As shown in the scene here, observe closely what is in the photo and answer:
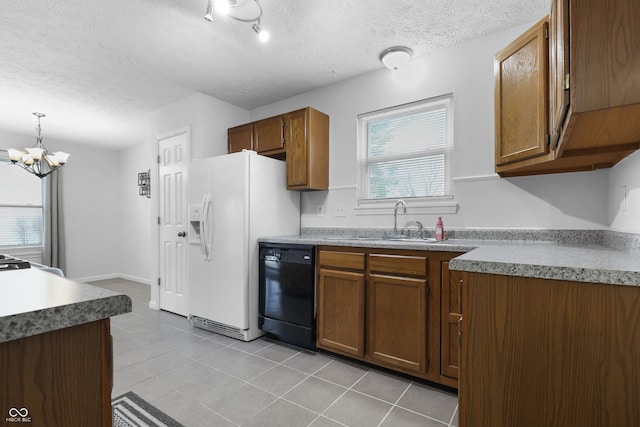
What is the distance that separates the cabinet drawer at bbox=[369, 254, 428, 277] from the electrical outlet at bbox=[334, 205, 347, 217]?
981 mm

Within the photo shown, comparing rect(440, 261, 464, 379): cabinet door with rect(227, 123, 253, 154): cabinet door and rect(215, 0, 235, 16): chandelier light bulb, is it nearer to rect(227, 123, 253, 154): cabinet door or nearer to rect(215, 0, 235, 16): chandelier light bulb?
rect(215, 0, 235, 16): chandelier light bulb

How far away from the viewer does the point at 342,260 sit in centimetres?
241

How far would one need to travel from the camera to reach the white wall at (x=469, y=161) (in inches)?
84.7

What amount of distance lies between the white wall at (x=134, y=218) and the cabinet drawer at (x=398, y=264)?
15.4 feet

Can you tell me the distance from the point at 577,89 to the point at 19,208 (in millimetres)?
7076

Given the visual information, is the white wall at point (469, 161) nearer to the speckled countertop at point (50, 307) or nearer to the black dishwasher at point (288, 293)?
the black dishwasher at point (288, 293)

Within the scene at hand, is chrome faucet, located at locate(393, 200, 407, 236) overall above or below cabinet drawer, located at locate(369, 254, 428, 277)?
above

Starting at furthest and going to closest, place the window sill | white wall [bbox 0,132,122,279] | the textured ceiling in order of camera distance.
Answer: white wall [bbox 0,132,122,279]
the window sill
the textured ceiling

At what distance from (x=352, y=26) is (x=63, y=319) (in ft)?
8.32

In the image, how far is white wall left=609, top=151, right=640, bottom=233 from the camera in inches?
58.6

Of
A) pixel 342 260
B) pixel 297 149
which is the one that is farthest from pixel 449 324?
pixel 297 149

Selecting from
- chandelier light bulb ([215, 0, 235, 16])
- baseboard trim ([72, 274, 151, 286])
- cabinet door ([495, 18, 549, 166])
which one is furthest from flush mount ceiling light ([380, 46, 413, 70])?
baseboard trim ([72, 274, 151, 286])

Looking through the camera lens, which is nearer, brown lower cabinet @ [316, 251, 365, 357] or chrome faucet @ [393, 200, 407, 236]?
brown lower cabinet @ [316, 251, 365, 357]

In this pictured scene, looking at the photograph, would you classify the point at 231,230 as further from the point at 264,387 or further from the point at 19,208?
the point at 19,208
